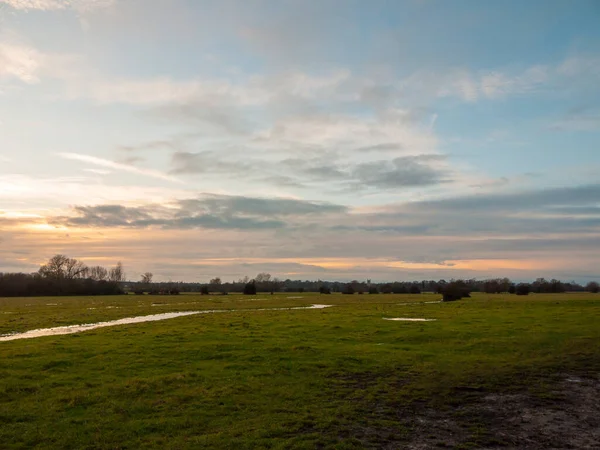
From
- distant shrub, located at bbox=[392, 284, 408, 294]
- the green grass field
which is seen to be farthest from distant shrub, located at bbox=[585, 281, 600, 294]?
the green grass field

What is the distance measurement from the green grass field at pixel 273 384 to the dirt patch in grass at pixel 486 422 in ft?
0.28

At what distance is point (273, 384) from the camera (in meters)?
19.4

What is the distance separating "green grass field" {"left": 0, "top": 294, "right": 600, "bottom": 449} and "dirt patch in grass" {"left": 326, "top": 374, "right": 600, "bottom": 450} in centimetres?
9

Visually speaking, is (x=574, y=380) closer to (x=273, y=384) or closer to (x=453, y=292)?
(x=273, y=384)

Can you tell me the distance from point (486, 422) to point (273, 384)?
8461 millimetres

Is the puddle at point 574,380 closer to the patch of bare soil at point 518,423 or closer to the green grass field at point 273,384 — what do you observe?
the green grass field at point 273,384

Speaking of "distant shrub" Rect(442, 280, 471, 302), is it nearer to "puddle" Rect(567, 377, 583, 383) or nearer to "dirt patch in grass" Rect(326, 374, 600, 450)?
"puddle" Rect(567, 377, 583, 383)

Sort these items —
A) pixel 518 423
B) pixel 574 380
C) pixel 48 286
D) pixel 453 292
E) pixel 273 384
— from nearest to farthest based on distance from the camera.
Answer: pixel 518 423 → pixel 273 384 → pixel 574 380 → pixel 453 292 → pixel 48 286

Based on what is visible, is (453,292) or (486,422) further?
(453,292)

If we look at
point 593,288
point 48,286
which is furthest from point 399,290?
point 48,286

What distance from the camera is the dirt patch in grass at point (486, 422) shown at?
12.9 m

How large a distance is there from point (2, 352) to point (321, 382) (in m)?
19.1

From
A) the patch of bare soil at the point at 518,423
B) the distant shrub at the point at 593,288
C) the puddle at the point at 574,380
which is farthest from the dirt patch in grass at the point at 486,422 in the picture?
the distant shrub at the point at 593,288

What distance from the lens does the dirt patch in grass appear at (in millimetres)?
12875
